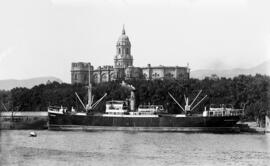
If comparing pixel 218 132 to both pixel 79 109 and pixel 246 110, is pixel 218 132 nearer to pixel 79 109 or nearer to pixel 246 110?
pixel 246 110

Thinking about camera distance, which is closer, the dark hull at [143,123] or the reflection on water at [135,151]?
the reflection on water at [135,151]

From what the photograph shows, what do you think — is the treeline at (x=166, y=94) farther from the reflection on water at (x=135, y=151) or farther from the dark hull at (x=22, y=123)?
the reflection on water at (x=135, y=151)

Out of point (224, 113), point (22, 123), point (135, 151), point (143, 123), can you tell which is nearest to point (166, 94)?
point (22, 123)

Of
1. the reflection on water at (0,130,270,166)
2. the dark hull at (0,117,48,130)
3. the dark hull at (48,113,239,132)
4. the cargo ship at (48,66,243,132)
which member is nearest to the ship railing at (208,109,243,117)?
the cargo ship at (48,66,243,132)

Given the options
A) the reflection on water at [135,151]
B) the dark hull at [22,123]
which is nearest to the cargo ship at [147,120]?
the dark hull at [22,123]

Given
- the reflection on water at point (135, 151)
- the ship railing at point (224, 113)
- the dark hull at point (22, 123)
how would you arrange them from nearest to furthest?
the reflection on water at point (135, 151) < the ship railing at point (224, 113) < the dark hull at point (22, 123)

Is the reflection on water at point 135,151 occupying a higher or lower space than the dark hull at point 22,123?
lower

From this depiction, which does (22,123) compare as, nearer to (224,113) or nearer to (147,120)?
(147,120)

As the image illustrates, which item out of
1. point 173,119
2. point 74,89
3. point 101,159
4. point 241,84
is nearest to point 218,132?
point 173,119
